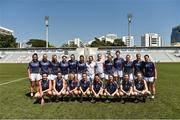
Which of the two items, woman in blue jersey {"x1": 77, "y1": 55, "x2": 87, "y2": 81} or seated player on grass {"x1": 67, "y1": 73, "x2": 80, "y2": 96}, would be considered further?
woman in blue jersey {"x1": 77, "y1": 55, "x2": 87, "y2": 81}

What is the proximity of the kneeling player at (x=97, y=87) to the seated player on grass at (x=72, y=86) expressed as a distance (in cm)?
57

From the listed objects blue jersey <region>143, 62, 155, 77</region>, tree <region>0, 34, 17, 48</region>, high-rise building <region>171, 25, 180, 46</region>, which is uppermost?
high-rise building <region>171, 25, 180, 46</region>

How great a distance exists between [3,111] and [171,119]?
4.74m

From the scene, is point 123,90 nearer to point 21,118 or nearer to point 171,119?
point 171,119

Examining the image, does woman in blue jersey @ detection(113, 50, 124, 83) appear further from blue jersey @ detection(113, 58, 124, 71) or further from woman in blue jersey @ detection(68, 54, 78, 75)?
woman in blue jersey @ detection(68, 54, 78, 75)

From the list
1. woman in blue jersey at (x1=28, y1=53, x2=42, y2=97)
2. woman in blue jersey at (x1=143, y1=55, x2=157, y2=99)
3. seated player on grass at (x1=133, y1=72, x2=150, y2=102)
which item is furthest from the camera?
woman in blue jersey at (x1=28, y1=53, x2=42, y2=97)

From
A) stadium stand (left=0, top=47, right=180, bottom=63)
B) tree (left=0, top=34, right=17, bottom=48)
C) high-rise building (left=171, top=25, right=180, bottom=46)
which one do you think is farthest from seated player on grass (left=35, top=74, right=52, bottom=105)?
high-rise building (left=171, top=25, right=180, bottom=46)

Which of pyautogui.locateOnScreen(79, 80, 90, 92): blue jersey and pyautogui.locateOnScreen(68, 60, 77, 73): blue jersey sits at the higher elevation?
pyautogui.locateOnScreen(68, 60, 77, 73): blue jersey

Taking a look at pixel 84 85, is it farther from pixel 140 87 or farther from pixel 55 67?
pixel 140 87

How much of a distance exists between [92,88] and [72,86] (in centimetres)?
73

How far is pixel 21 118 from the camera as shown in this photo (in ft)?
28.0

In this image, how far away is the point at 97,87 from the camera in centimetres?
1127

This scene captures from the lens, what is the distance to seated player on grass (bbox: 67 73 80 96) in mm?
11367

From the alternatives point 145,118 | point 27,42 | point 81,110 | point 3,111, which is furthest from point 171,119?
point 27,42
